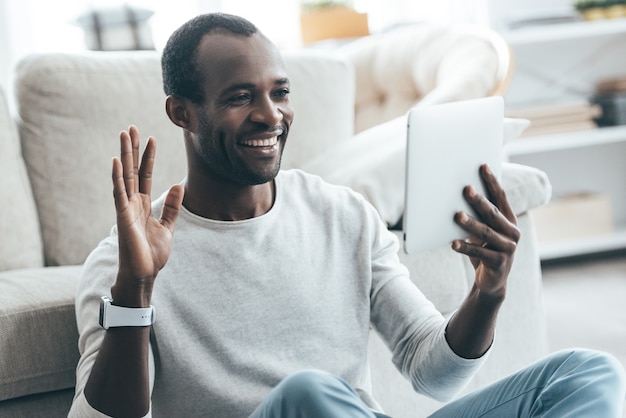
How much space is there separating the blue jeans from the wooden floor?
3.74 ft

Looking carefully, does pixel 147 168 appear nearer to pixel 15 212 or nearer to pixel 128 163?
pixel 128 163

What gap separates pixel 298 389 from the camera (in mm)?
995

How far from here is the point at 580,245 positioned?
340cm

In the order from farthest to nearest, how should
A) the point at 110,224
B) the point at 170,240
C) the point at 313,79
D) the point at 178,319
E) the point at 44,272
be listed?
the point at 313,79 → the point at 110,224 → the point at 44,272 → the point at 178,319 → the point at 170,240

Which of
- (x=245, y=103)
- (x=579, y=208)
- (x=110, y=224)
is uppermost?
(x=245, y=103)

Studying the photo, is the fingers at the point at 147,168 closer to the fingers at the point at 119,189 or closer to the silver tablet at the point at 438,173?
the fingers at the point at 119,189

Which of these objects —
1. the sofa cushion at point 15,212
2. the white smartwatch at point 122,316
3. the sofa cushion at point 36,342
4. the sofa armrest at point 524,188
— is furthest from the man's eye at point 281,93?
the sofa cushion at point 15,212

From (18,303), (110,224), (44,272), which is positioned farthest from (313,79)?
(18,303)

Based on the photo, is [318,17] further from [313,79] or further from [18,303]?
[18,303]

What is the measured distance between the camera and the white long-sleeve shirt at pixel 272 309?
1205 mm

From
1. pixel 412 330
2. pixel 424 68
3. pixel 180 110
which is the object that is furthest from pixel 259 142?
pixel 424 68

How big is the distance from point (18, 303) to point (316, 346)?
0.50 meters

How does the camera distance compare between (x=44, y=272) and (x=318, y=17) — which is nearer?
(x=44, y=272)

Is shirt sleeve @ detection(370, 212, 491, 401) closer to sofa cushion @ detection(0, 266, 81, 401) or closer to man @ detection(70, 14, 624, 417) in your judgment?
man @ detection(70, 14, 624, 417)
